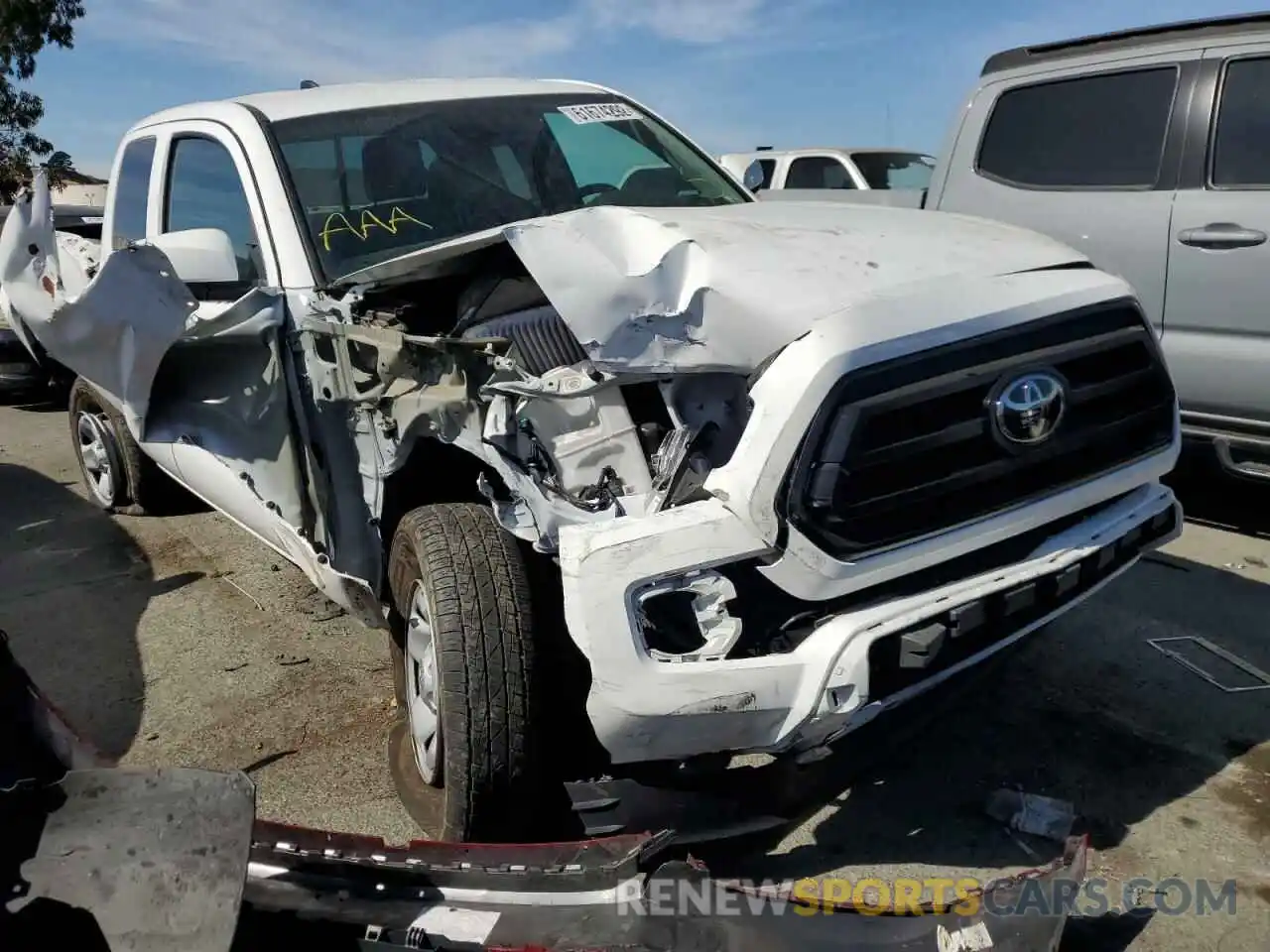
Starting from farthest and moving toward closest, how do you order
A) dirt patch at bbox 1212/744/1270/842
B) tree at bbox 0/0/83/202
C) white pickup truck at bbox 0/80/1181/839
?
tree at bbox 0/0/83/202, dirt patch at bbox 1212/744/1270/842, white pickup truck at bbox 0/80/1181/839

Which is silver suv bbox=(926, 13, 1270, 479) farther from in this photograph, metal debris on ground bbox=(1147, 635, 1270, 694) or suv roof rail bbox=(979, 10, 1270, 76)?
metal debris on ground bbox=(1147, 635, 1270, 694)

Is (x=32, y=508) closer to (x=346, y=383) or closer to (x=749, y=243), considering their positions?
(x=346, y=383)

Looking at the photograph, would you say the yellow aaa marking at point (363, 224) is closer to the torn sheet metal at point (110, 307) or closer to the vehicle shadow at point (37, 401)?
the torn sheet metal at point (110, 307)

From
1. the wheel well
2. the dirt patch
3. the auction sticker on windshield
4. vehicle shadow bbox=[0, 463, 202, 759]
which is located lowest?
vehicle shadow bbox=[0, 463, 202, 759]

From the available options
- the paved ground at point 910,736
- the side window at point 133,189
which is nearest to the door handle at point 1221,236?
the paved ground at point 910,736

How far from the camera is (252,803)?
194 cm

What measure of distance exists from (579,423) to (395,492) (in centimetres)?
94

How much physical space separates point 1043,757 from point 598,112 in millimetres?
2793

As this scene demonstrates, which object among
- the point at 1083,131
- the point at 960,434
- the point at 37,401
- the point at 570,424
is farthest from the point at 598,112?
the point at 37,401

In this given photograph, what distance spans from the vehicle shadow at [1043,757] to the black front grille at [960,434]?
510 millimetres

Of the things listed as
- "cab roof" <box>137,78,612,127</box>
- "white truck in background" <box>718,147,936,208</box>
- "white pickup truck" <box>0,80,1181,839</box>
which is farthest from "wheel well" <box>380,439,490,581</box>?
"white truck in background" <box>718,147,936,208</box>

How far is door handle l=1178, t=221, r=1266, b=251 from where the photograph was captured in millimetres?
4477

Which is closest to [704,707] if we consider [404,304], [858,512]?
[858,512]

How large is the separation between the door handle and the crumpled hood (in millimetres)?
2434
